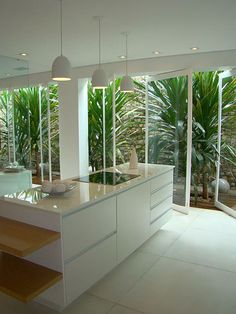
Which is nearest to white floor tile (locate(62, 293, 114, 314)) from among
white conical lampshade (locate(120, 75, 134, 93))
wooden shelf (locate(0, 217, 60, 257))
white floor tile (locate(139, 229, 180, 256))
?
wooden shelf (locate(0, 217, 60, 257))

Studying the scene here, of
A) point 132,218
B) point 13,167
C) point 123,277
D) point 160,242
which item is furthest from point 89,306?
point 13,167

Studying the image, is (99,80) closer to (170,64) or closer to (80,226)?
(80,226)

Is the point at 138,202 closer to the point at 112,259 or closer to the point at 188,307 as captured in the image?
the point at 112,259

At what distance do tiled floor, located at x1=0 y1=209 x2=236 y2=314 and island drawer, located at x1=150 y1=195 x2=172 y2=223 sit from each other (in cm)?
32

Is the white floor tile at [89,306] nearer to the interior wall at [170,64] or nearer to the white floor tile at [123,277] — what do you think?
the white floor tile at [123,277]

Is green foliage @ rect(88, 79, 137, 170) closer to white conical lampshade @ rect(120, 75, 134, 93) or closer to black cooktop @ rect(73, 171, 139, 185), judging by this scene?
white conical lampshade @ rect(120, 75, 134, 93)

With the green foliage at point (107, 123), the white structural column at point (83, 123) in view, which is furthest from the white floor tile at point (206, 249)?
the white structural column at point (83, 123)

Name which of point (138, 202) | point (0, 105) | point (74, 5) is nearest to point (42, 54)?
point (0, 105)

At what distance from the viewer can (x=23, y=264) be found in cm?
236

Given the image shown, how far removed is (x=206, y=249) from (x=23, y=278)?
2274 millimetres

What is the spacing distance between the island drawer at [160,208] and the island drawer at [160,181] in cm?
24

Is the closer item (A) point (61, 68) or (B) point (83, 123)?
(A) point (61, 68)

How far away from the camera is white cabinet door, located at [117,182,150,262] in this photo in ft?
9.55

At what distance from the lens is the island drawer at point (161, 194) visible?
145 inches
